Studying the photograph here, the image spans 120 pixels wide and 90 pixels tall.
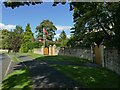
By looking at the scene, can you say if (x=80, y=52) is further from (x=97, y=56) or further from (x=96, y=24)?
(x=97, y=56)

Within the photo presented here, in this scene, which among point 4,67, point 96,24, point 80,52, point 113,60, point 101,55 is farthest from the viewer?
point 80,52

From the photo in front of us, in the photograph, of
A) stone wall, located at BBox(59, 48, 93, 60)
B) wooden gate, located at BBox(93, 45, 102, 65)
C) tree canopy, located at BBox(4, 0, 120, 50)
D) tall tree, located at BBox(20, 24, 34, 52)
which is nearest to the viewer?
wooden gate, located at BBox(93, 45, 102, 65)

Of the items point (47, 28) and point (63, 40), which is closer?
point (63, 40)

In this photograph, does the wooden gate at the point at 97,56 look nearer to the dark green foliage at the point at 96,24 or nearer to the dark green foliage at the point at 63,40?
the dark green foliage at the point at 96,24

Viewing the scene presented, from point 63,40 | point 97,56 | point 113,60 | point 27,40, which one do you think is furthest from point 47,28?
point 113,60

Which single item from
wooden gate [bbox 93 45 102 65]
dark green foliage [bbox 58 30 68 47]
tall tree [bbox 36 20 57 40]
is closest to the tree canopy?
wooden gate [bbox 93 45 102 65]

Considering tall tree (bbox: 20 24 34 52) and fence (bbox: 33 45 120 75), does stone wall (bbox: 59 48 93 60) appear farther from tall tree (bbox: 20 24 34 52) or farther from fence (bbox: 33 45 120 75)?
tall tree (bbox: 20 24 34 52)

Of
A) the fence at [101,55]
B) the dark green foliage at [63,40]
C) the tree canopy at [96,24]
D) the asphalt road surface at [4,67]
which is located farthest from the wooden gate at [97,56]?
the dark green foliage at [63,40]

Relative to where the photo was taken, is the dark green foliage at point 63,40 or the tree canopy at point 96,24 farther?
the dark green foliage at point 63,40

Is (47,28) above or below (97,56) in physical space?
above

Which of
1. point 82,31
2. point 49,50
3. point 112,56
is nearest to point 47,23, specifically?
point 49,50

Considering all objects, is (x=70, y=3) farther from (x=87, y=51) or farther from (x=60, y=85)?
(x=87, y=51)

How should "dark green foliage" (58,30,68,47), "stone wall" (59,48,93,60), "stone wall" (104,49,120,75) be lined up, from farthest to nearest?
"dark green foliage" (58,30,68,47) → "stone wall" (59,48,93,60) → "stone wall" (104,49,120,75)

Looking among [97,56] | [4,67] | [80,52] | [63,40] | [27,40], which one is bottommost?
[4,67]
